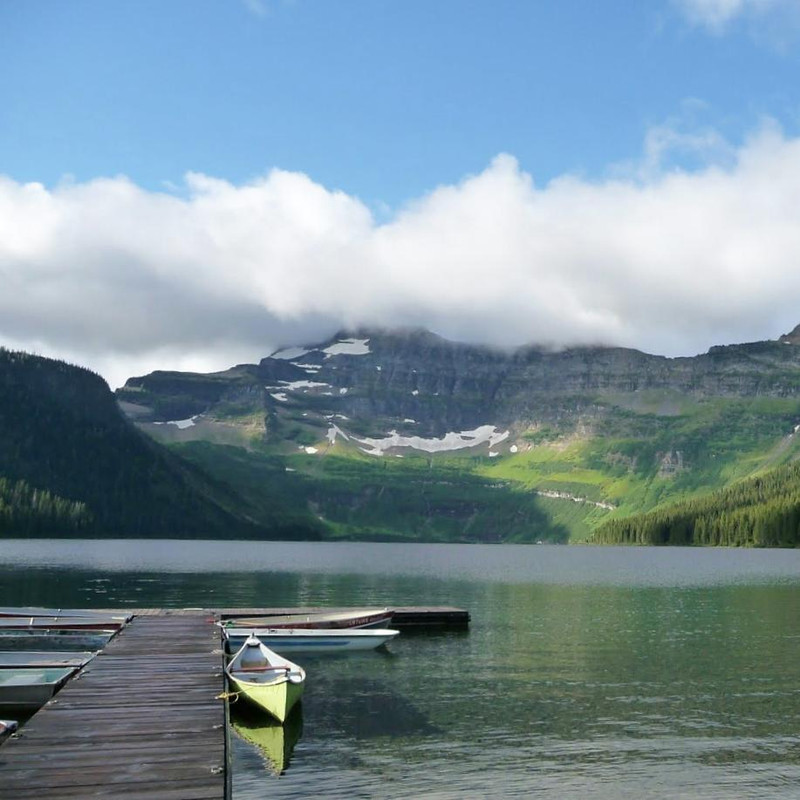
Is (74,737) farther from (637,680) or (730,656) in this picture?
(730,656)

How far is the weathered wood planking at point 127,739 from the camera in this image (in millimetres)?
23906

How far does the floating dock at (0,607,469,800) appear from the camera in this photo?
23938 mm

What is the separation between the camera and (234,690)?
43.5 metres

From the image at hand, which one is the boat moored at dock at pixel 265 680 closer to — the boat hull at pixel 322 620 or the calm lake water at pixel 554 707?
the calm lake water at pixel 554 707

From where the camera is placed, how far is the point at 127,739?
28.6m

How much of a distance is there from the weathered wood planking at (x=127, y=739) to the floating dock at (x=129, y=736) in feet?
0.10

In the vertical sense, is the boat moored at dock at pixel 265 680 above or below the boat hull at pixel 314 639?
above

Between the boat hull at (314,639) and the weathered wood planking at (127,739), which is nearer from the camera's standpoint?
the weathered wood planking at (127,739)

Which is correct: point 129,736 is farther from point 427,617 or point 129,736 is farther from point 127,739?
point 427,617

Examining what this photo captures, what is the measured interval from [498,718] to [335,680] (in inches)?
553

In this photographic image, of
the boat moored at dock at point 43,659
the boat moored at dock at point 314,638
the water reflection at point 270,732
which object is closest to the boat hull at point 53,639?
the boat moored at dock at point 43,659

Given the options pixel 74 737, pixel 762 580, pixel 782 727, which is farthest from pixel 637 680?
pixel 762 580

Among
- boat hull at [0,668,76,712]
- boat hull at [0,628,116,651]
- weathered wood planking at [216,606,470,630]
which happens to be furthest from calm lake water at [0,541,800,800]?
boat hull at [0,628,116,651]

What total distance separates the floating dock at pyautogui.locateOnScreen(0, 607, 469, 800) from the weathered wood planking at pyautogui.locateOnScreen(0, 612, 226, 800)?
1.2 inches
